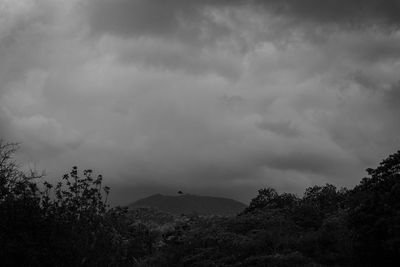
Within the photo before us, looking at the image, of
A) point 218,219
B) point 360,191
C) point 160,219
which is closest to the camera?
point 360,191

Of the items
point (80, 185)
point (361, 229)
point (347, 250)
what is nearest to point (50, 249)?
point (80, 185)

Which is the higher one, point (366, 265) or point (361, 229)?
point (361, 229)

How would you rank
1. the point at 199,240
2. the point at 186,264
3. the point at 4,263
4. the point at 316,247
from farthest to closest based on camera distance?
the point at 199,240, the point at 186,264, the point at 316,247, the point at 4,263

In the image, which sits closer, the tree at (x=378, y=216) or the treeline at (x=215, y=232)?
the treeline at (x=215, y=232)

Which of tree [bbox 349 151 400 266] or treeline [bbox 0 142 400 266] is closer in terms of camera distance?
treeline [bbox 0 142 400 266]

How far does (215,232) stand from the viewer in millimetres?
37906

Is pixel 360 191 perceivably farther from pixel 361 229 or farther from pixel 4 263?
pixel 4 263

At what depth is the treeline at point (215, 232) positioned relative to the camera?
1588cm

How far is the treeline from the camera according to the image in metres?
15.9

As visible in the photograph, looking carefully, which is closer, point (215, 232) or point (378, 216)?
point (378, 216)

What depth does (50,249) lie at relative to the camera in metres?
15.6

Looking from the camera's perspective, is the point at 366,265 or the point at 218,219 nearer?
the point at 366,265

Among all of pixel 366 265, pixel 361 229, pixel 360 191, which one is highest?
pixel 360 191

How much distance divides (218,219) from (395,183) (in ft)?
62.4
